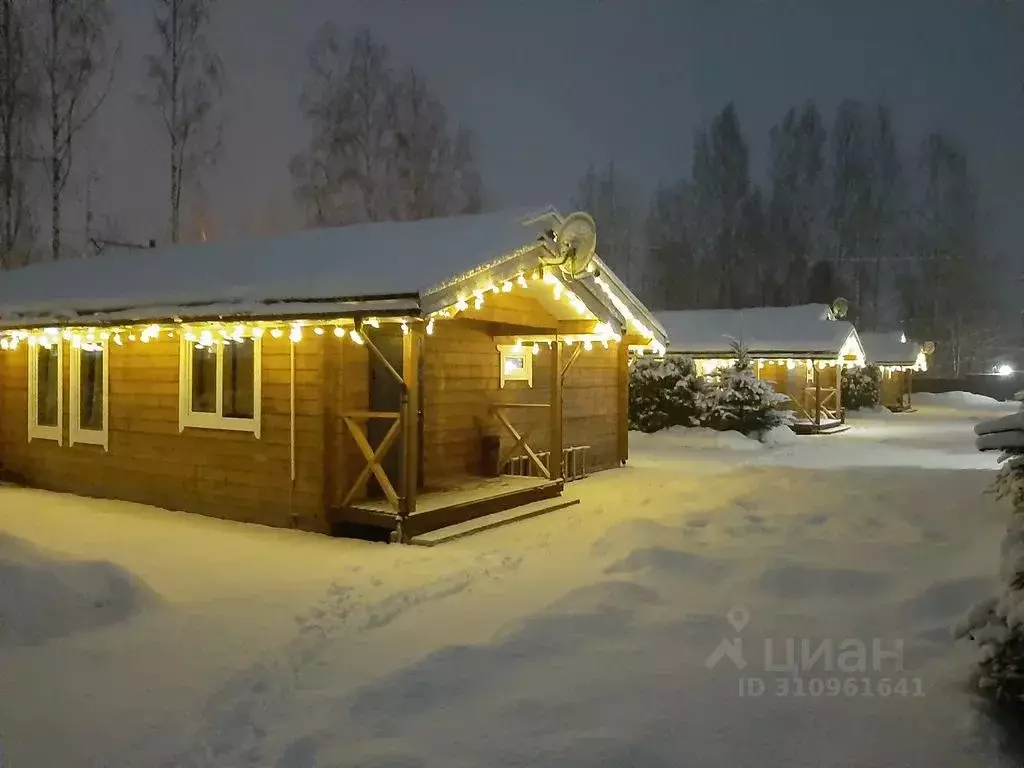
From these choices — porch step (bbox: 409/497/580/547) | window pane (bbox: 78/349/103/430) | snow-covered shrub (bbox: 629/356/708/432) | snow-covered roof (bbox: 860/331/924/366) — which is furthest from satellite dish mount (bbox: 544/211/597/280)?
snow-covered roof (bbox: 860/331/924/366)

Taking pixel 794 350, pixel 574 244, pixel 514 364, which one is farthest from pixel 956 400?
pixel 574 244

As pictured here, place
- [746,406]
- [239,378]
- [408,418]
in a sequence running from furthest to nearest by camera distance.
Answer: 1. [746,406]
2. [239,378]
3. [408,418]

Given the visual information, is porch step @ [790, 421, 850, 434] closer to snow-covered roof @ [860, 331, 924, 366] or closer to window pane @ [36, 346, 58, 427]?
snow-covered roof @ [860, 331, 924, 366]

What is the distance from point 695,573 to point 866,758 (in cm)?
339

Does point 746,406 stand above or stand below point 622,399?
below

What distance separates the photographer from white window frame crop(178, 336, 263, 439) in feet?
32.4

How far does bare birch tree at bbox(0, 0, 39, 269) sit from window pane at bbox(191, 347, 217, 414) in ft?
59.8

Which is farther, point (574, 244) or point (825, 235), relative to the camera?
point (825, 235)

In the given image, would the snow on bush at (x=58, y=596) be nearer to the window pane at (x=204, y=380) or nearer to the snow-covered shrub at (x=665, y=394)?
the window pane at (x=204, y=380)

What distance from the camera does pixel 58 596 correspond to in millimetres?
6176

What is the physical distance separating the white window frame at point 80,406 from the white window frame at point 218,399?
1.70 metres

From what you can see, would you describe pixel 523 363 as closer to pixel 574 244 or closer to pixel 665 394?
pixel 574 244

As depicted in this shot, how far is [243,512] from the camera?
1007 cm

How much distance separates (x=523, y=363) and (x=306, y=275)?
4.48 m
